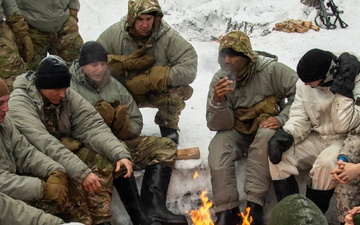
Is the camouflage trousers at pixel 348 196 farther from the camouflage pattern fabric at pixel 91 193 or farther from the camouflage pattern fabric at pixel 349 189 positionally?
the camouflage pattern fabric at pixel 91 193

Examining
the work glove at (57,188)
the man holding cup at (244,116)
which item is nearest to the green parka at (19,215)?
the work glove at (57,188)

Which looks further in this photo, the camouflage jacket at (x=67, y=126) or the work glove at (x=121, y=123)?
the work glove at (x=121, y=123)

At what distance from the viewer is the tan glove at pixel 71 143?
5.39 m

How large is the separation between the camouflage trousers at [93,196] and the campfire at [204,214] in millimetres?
896

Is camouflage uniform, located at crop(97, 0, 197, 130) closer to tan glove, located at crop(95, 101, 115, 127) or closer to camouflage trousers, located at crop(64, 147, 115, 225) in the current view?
tan glove, located at crop(95, 101, 115, 127)

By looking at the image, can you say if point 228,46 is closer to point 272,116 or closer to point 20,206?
point 272,116

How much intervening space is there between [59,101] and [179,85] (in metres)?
1.64

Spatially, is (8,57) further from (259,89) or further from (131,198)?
(259,89)

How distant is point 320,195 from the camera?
17.3 ft

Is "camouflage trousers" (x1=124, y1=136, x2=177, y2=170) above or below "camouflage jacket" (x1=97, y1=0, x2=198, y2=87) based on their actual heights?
below

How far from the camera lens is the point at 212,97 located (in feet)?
18.6

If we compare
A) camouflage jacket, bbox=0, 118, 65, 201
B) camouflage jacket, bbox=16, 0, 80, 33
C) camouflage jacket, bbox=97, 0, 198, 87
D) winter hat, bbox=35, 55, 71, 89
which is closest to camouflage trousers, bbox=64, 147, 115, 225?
camouflage jacket, bbox=0, 118, 65, 201

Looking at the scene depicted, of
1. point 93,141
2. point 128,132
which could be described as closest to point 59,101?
point 93,141

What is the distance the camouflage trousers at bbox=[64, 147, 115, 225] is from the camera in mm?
5141
